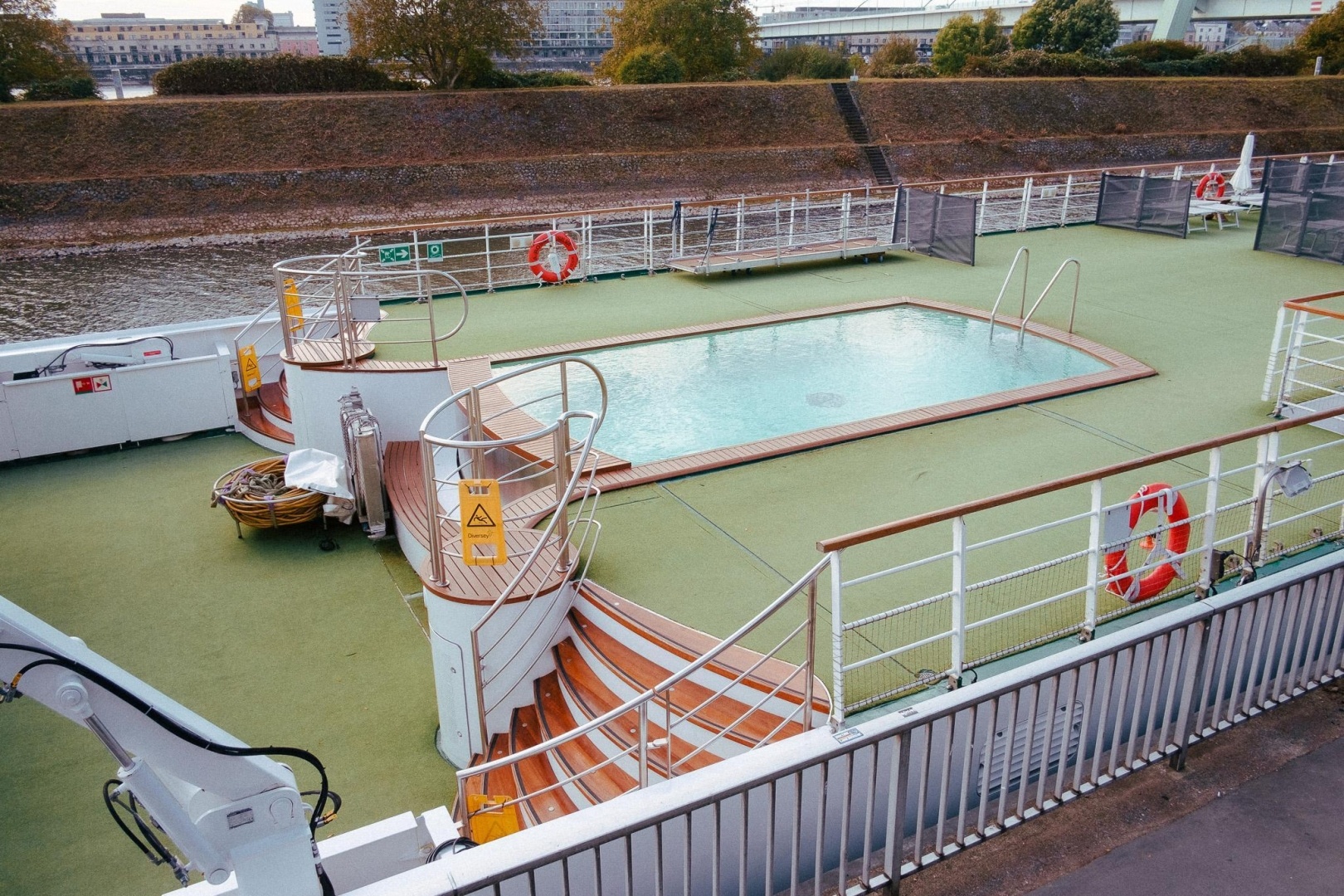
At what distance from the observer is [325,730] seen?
533cm

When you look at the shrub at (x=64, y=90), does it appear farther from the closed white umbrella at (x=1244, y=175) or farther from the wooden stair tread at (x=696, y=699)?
the wooden stair tread at (x=696, y=699)

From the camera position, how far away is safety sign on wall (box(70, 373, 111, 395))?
29.8 ft

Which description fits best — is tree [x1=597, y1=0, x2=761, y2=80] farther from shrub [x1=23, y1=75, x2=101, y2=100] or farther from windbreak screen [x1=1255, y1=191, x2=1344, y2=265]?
windbreak screen [x1=1255, y1=191, x2=1344, y2=265]

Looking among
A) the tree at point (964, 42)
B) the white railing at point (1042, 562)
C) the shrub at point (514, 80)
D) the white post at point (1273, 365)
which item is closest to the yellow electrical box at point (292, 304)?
the white railing at point (1042, 562)

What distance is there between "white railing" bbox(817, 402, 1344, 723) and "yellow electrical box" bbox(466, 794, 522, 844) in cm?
138

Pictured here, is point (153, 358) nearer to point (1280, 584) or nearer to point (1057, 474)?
point (1057, 474)

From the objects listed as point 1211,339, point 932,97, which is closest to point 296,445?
point 1211,339

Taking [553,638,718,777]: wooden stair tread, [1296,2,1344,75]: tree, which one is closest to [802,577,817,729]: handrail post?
[553,638,718,777]: wooden stair tread

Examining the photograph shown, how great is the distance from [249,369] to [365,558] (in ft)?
12.8

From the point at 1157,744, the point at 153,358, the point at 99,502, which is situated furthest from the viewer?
the point at 153,358

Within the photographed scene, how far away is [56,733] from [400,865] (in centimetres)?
334

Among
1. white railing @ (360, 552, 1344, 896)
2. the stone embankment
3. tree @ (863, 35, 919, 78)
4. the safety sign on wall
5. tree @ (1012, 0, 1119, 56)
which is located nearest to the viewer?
white railing @ (360, 552, 1344, 896)

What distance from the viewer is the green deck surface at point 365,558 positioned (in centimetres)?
487

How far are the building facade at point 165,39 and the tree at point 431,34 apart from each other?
11237 cm
